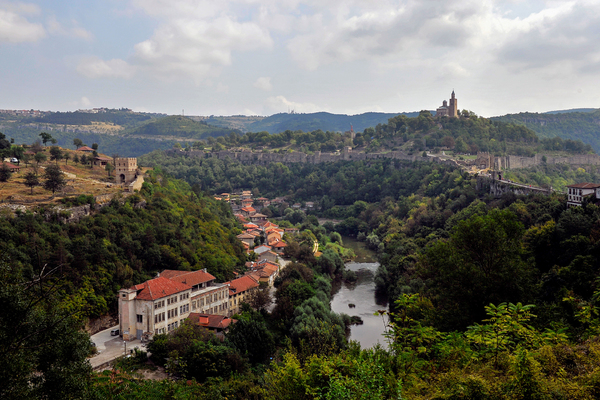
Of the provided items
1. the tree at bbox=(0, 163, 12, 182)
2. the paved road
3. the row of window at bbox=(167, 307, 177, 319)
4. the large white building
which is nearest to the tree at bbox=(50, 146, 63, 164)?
the tree at bbox=(0, 163, 12, 182)

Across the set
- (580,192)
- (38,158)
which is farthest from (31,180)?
(580,192)

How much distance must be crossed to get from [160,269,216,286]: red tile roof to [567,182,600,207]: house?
22501 mm

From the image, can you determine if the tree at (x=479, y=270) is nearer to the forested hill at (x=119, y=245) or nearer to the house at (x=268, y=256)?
the forested hill at (x=119, y=245)

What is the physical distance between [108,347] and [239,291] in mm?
9070

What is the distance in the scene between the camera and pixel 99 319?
2344 centimetres

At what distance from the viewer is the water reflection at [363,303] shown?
2673cm

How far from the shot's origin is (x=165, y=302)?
23.4 meters

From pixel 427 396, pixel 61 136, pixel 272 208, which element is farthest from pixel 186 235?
pixel 61 136

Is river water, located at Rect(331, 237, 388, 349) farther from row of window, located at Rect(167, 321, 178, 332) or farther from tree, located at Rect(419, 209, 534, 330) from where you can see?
A: row of window, located at Rect(167, 321, 178, 332)

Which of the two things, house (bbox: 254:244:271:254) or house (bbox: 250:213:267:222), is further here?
house (bbox: 250:213:267:222)

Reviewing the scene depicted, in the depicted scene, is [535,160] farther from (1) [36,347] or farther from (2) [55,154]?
(1) [36,347]

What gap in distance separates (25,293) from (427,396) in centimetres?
711

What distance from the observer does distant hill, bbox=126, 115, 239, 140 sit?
142m

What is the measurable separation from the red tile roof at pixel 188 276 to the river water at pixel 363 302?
942cm
